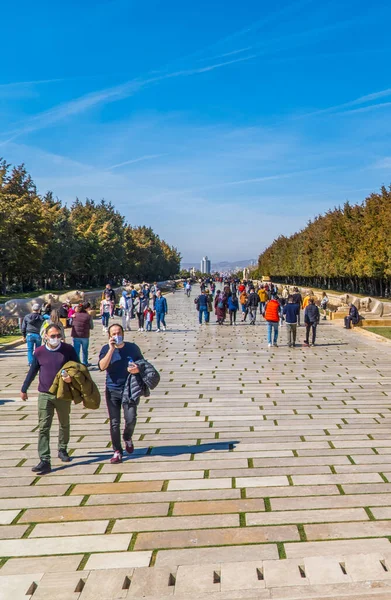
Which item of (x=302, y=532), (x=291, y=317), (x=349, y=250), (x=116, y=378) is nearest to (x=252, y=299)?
(x=291, y=317)

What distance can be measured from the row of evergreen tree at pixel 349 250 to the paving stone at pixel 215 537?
36.5 metres

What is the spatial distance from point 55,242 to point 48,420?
4499cm

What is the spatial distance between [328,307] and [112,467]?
28382mm

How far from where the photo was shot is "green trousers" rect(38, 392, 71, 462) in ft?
21.7

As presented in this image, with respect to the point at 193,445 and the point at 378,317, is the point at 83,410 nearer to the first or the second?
the point at 193,445

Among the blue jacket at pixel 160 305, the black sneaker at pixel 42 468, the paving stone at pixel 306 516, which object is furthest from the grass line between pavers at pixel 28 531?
the blue jacket at pixel 160 305

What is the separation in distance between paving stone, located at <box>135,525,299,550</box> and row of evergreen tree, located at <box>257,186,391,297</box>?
3651 centimetres

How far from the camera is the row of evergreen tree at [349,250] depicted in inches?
1698

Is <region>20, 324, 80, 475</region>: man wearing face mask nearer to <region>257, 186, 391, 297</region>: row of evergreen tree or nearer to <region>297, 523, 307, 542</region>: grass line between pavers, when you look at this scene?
<region>297, 523, 307, 542</region>: grass line between pavers

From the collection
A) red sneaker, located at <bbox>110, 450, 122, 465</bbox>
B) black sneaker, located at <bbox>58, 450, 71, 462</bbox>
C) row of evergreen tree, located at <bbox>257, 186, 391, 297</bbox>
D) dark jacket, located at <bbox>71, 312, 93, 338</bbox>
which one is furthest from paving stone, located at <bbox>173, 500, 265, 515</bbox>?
row of evergreen tree, located at <bbox>257, 186, 391, 297</bbox>

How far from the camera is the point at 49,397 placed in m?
6.74

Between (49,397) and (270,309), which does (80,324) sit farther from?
(270,309)

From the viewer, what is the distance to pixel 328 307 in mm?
33875

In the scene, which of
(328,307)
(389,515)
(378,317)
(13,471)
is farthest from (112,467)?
(328,307)
